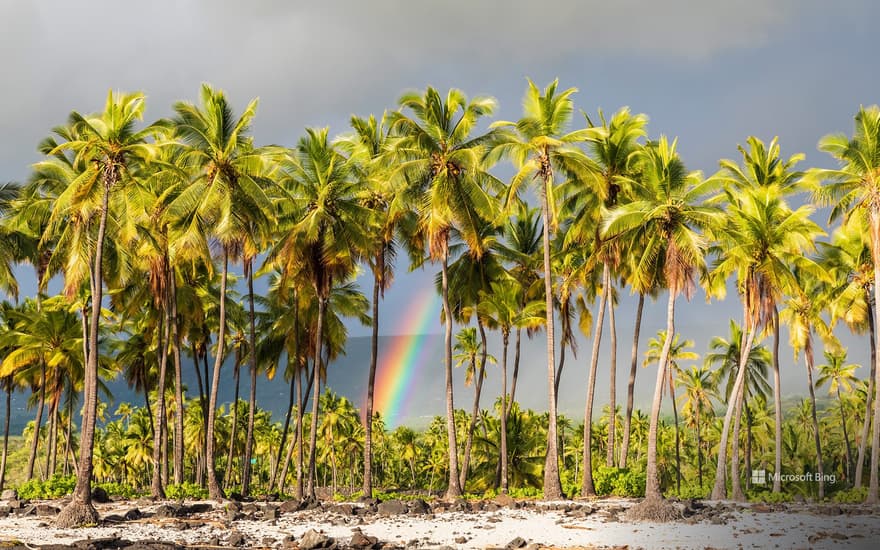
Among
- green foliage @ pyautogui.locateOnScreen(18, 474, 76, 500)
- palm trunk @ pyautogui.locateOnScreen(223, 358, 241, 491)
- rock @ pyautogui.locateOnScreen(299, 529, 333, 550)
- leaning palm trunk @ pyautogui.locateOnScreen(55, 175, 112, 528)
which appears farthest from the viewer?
palm trunk @ pyautogui.locateOnScreen(223, 358, 241, 491)

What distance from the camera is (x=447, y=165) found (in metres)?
28.0

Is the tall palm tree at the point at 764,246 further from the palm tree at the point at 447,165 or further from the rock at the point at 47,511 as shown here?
the rock at the point at 47,511

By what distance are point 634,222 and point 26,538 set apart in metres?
19.6

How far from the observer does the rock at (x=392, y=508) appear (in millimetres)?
21406

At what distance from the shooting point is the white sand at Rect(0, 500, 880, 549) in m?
15.9

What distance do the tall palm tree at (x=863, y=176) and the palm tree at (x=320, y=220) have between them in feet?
58.8

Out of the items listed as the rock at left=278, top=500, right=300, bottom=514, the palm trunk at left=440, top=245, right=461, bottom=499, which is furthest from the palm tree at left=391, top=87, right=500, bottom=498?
the rock at left=278, top=500, right=300, bottom=514

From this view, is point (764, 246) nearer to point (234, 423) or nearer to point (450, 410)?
point (450, 410)

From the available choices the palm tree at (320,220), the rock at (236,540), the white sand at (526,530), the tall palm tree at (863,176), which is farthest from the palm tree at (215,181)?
the tall palm tree at (863,176)

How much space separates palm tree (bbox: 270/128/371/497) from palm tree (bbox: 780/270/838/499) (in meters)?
20.9

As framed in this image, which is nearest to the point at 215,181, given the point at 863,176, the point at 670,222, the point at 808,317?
the point at 670,222

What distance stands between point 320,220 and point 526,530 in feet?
48.1

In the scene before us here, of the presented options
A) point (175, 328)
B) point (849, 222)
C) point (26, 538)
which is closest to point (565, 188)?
point (849, 222)

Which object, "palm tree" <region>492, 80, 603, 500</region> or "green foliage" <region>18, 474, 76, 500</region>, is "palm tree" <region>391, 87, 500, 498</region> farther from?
"green foliage" <region>18, 474, 76, 500</region>
